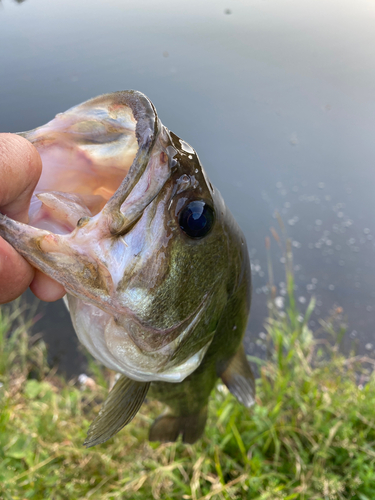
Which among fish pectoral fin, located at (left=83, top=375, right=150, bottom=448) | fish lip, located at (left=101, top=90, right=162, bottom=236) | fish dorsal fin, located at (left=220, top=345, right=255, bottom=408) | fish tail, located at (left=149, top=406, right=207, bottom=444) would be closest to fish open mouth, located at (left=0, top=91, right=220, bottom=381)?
fish lip, located at (left=101, top=90, right=162, bottom=236)

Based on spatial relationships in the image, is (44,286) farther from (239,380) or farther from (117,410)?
(239,380)

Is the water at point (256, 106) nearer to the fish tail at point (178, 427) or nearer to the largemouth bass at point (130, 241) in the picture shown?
the fish tail at point (178, 427)

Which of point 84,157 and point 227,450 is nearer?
point 84,157

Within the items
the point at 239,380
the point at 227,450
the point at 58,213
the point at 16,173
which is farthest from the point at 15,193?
the point at 227,450

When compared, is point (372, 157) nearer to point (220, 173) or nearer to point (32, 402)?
point (220, 173)

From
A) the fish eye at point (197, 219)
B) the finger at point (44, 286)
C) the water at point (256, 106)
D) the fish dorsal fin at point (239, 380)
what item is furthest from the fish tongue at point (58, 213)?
the water at point (256, 106)

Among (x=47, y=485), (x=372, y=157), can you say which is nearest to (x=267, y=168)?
(x=372, y=157)
